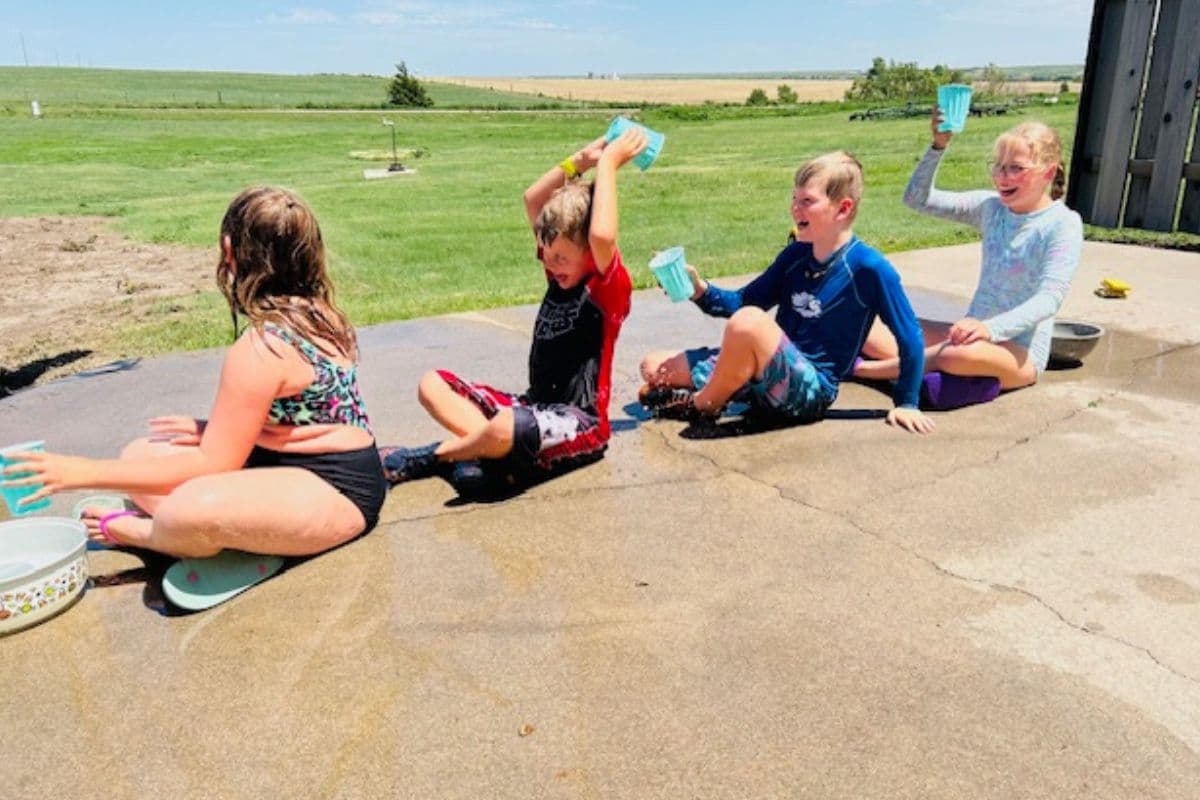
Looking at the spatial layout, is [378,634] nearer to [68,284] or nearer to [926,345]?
[926,345]

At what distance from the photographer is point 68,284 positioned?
896 cm

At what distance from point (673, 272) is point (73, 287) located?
7.04 metres

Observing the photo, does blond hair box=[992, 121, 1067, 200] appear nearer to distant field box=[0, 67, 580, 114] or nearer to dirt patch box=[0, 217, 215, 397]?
dirt patch box=[0, 217, 215, 397]

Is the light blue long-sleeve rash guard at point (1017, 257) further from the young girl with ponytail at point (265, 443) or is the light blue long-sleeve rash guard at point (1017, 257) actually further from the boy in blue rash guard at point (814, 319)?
the young girl with ponytail at point (265, 443)

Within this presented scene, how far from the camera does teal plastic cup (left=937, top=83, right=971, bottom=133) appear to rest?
4.31m

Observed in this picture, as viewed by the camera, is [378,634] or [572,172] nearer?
[378,634]

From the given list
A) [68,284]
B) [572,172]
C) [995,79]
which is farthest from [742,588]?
[995,79]

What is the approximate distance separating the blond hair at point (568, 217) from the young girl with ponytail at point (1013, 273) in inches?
68.1

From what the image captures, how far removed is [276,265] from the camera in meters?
2.99

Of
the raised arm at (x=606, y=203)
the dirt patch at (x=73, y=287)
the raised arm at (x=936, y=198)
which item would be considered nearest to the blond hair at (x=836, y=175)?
the raised arm at (x=606, y=203)

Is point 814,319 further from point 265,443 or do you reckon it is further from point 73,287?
point 73,287

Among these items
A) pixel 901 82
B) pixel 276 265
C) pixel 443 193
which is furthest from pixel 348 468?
pixel 901 82

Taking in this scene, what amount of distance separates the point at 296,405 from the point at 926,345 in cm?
305

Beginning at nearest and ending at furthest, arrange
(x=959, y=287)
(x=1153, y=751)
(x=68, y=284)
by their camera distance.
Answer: (x=1153, y=751), (x=959, y=287), (x=68, y=284)
